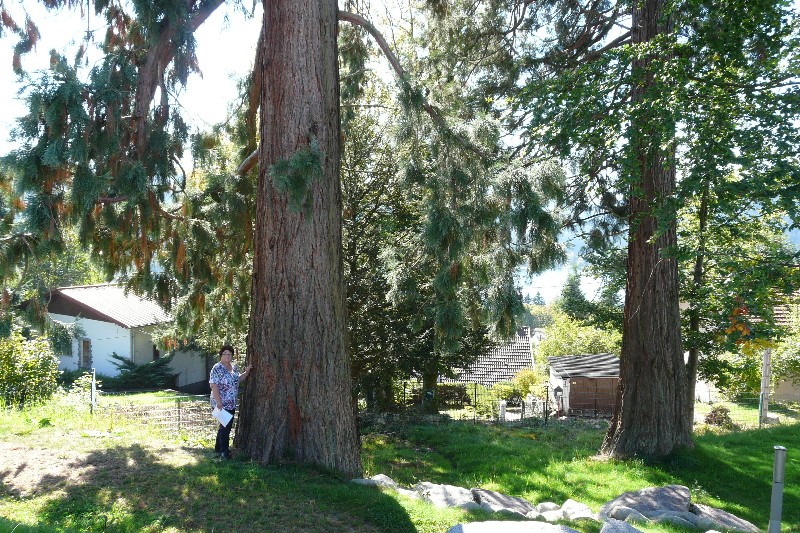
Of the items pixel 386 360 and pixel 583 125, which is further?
pixel 386 360

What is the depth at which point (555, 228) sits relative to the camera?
28.1 feet

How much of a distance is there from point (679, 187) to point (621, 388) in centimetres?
507

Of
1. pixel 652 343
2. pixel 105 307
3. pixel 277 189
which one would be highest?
pixel 277 189

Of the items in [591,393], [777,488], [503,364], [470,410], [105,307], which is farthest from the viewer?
[503,364]

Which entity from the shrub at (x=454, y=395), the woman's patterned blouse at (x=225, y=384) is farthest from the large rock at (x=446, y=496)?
the shrub at (x=454, y=395)

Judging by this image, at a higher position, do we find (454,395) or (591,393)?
(454,395)

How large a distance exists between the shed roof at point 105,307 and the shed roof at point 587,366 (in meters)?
15.7

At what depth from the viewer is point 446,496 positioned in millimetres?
7410

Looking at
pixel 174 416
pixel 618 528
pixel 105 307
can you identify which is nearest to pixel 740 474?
pixel 618 528

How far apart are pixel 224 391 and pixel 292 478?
1573 mm

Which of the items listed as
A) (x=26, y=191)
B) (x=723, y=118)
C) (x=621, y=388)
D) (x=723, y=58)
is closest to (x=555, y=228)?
(x=723, y=118)

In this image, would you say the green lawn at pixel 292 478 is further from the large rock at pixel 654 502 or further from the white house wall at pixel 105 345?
the white house wall at pixel 105 345

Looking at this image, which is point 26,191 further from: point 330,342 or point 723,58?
point 723,58

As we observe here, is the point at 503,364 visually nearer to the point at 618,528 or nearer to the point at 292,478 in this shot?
the point at 292,478
